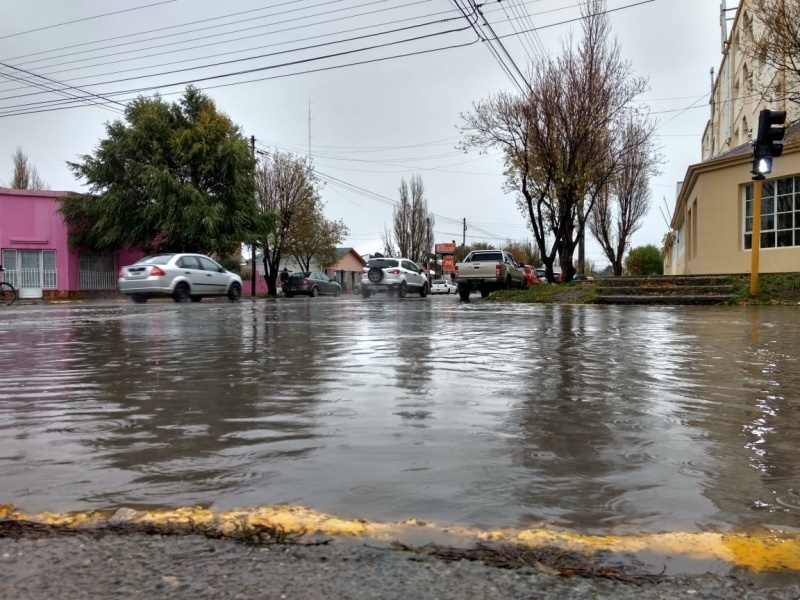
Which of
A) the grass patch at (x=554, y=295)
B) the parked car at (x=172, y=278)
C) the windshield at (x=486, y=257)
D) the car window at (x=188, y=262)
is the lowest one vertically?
the grass patch at (x=554, y=295)

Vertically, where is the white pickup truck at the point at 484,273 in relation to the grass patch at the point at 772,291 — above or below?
above

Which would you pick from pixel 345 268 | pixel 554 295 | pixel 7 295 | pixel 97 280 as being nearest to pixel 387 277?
pixel 554 295

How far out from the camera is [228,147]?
31.7 meters

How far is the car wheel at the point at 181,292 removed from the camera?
1975 cm

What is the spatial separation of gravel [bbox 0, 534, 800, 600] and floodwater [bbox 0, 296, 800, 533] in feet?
1.06

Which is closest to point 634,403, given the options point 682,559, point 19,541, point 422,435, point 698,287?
point 422,435

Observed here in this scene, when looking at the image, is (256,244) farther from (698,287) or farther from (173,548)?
(173,548)

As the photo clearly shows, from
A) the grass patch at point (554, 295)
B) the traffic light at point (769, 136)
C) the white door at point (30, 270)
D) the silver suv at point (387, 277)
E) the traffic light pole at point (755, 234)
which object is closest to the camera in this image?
the traffic light at point (769, 136)

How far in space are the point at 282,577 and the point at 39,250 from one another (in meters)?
33.2

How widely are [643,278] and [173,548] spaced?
62.8 ft

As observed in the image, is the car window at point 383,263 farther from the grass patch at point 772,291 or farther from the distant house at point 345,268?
the distant house at point 345,268

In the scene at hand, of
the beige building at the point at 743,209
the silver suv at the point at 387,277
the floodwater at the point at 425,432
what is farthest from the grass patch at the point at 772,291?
the silver suv at the point at 387,277

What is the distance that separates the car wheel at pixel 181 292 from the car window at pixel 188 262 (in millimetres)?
595

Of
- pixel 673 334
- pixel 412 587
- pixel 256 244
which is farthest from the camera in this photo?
pixel 256 244
